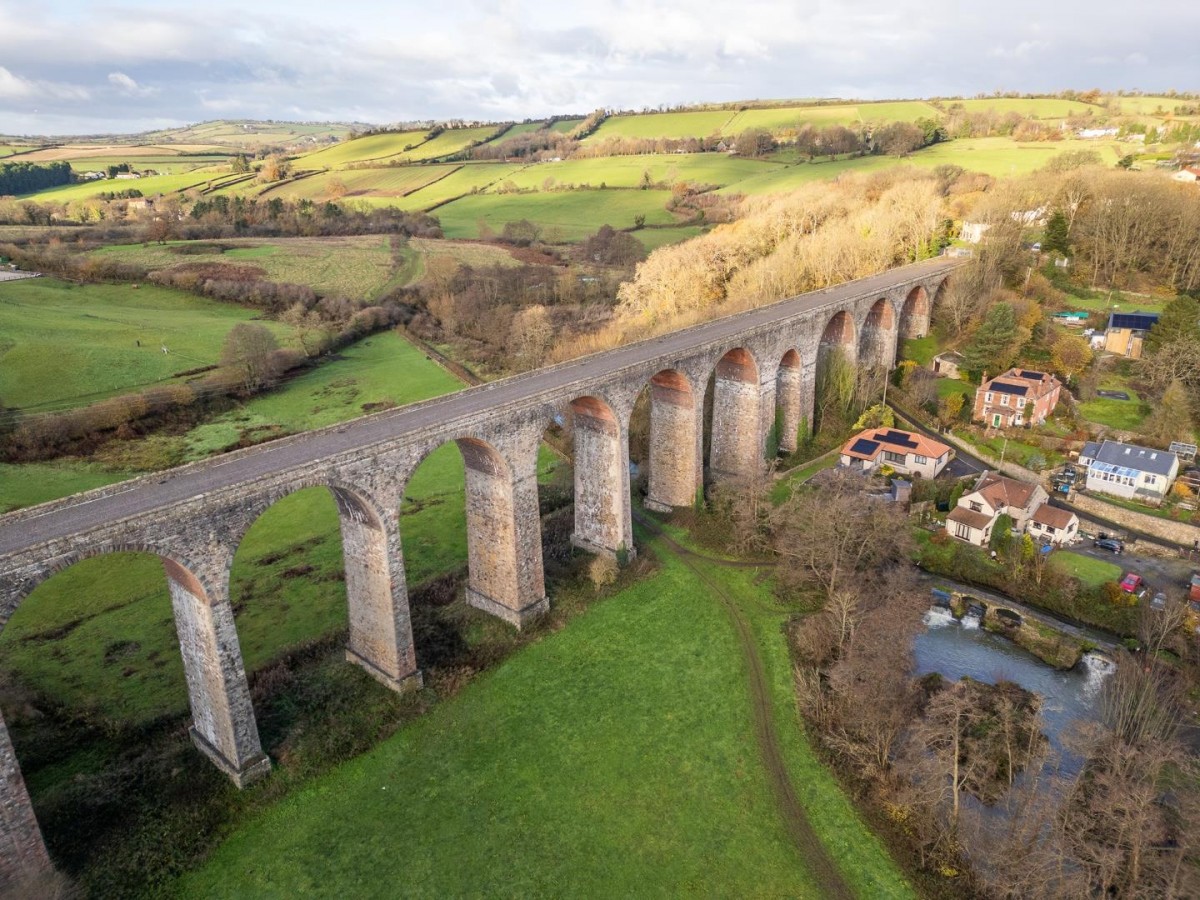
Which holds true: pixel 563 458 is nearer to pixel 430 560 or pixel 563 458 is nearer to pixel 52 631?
pixel 430 560

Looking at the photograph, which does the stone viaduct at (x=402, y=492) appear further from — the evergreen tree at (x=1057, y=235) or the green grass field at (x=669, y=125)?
the green grass field at (x=669, y=125)

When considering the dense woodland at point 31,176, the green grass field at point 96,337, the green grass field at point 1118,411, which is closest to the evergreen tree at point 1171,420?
the green grass field at point 1118,411

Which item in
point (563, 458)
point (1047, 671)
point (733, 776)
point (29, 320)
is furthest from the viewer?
point (29, 320)

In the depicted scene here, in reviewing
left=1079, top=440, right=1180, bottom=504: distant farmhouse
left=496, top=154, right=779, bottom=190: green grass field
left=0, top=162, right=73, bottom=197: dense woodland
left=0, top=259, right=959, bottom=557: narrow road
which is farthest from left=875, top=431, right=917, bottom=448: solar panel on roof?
left=0, top=162, right=73, bottom=197: dense woodland

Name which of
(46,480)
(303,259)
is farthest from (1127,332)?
(303,259)

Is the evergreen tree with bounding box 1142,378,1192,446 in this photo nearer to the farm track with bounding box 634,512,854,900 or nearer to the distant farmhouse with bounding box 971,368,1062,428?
the distant farmhouse with bounding box 971,368,1062,428

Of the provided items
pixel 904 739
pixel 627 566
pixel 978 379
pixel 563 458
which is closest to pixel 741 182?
pixel 978 379

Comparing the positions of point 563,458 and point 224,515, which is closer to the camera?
point 224,515
